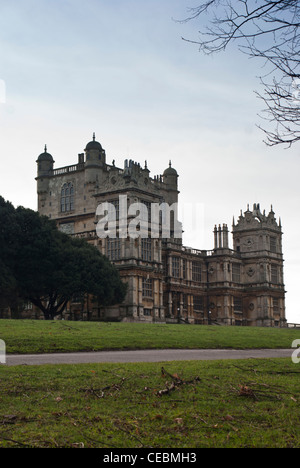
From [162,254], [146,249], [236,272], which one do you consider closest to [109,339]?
[146,249]

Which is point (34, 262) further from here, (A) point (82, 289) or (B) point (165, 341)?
(B) point (165, 341)

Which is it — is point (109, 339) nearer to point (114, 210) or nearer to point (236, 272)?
point (114, 210)

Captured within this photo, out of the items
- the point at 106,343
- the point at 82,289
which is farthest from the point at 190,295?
the point at 106,343

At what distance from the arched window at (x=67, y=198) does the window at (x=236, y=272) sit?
73.1 feet

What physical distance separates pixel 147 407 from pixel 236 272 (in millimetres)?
71366

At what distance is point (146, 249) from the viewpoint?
65.2 meters

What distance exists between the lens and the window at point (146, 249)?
6481 cm

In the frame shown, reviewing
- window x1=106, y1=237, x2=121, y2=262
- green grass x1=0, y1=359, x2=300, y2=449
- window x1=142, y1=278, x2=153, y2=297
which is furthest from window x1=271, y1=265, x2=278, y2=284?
green grass x1=0, y1=359, x2=300, y2=449

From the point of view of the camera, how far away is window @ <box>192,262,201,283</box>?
258 ft

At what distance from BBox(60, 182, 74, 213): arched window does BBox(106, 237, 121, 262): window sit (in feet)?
38.8

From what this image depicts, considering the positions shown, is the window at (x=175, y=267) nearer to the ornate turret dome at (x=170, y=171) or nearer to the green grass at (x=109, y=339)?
the ornate turret dome at (x=170, y=171)

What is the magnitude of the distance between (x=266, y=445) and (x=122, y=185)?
2221 inches

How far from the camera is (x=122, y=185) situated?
65312 millimetres

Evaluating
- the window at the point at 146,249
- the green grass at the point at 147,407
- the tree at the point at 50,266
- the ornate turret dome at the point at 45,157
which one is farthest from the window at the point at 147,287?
the green grass at the point at 147,407
